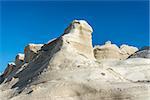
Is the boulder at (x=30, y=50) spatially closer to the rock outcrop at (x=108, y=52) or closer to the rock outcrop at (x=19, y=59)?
the rock outcrop at (x=19, y=59)

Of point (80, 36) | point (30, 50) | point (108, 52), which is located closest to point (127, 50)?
point (108, 52)

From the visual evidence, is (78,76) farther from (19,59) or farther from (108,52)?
(19,59)

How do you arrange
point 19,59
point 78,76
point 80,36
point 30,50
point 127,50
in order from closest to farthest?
point 78,76 → point 80,36 → point 30,50 → point 19,59 → point 127,50

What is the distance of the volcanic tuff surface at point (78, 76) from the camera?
2275 cm

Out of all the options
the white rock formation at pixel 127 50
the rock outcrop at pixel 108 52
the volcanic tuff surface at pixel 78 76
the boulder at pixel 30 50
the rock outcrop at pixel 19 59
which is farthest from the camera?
the white rock formation at pixel 127 50

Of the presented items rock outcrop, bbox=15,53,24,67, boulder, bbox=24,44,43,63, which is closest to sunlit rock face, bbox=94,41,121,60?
boulder, bbox=24,44,43,63

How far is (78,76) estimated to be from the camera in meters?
25.5

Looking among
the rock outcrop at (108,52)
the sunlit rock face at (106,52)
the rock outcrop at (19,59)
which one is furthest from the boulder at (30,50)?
the sunlit rock face at (106,52)

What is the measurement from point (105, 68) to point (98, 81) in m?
3.22

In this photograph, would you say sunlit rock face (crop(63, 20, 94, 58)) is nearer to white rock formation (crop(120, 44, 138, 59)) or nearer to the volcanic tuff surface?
the volcanic tuff surface

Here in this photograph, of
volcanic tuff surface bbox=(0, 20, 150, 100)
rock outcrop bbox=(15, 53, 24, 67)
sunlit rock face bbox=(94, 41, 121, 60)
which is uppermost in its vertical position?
sunlit rock face bbox=(94, 41, 121, 60)

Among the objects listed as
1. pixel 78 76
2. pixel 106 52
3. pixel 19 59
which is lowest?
pixel 78 76

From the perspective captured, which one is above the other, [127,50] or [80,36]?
[127,50]

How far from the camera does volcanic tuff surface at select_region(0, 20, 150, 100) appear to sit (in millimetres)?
22750
